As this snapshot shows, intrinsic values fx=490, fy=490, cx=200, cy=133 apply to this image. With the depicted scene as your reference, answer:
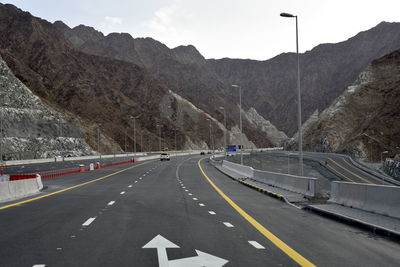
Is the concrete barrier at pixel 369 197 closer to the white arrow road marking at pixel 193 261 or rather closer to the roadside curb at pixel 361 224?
the roadside curb at pixel 361 224

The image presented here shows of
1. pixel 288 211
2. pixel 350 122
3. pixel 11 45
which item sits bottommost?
pixel 288 211

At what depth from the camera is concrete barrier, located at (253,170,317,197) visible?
1850 cm

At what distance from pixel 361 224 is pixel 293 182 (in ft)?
Result: 31.0

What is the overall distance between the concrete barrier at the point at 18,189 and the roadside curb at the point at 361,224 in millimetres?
11704

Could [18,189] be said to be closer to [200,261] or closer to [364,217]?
[364,217]

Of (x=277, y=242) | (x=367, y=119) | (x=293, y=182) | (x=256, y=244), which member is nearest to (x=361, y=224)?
(x=277, y=242)

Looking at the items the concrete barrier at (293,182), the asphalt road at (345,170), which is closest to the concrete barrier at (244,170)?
the concrete barrier at (293,182)

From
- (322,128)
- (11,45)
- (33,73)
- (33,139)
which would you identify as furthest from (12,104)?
(322,128)

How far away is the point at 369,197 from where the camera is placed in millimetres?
12922

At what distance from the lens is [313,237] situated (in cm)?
1005

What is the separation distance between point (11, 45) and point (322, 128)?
89.5 metres

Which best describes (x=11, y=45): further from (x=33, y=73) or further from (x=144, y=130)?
(x=144, y=130)

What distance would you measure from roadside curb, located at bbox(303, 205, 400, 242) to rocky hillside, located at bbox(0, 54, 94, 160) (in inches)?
2877

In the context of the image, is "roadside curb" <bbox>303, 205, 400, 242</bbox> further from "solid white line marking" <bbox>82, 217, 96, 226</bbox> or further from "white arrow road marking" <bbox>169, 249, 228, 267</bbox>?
"solid white line marking" <bbox>82, 217, 96, 226</bbox>
